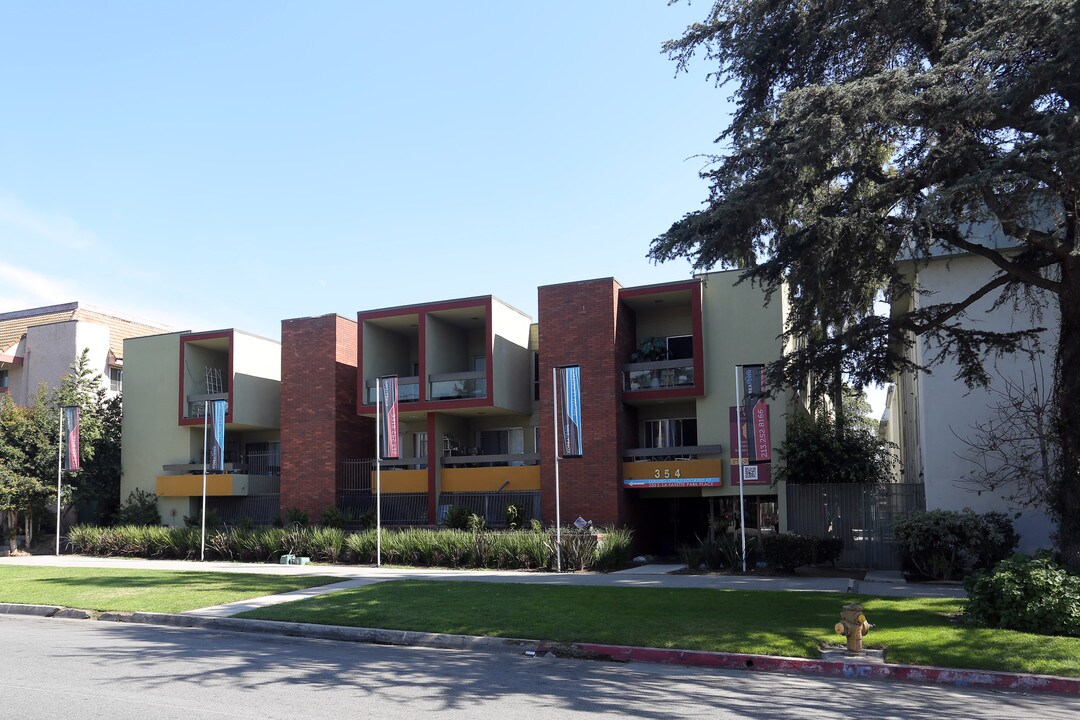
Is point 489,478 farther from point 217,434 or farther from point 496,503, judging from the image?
point 217,434

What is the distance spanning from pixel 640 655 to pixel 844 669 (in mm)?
2588

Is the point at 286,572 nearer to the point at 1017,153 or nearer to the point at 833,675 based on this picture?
the point at 833,675

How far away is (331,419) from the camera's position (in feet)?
107

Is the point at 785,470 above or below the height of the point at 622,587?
above

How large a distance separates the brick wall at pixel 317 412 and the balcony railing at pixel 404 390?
186 centimetres

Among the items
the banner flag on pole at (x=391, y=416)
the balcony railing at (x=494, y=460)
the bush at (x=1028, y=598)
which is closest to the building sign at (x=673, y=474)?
the balcony railing at (x=494, y=460)

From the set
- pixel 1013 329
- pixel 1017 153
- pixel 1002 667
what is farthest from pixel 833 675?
pixel 1013 329

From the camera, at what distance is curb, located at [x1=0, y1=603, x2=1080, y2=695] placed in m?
10.2

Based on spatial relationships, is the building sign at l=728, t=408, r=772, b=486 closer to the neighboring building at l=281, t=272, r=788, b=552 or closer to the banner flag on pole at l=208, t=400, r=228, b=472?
the neighboring building at l=281, t=272, r=788, b=552

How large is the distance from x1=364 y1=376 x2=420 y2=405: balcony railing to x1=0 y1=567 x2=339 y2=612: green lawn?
33.0 ft

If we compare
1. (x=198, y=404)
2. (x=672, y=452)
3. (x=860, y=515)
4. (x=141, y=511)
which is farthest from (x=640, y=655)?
(x=141, y=511)

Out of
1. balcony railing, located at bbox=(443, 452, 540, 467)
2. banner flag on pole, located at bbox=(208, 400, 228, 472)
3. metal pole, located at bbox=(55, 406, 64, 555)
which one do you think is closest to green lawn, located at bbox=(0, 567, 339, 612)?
banner flag on pole, located at bbox=(208, 400, 228, 472)

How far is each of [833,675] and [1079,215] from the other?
7.56 meters

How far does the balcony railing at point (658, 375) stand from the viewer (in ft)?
92.4
